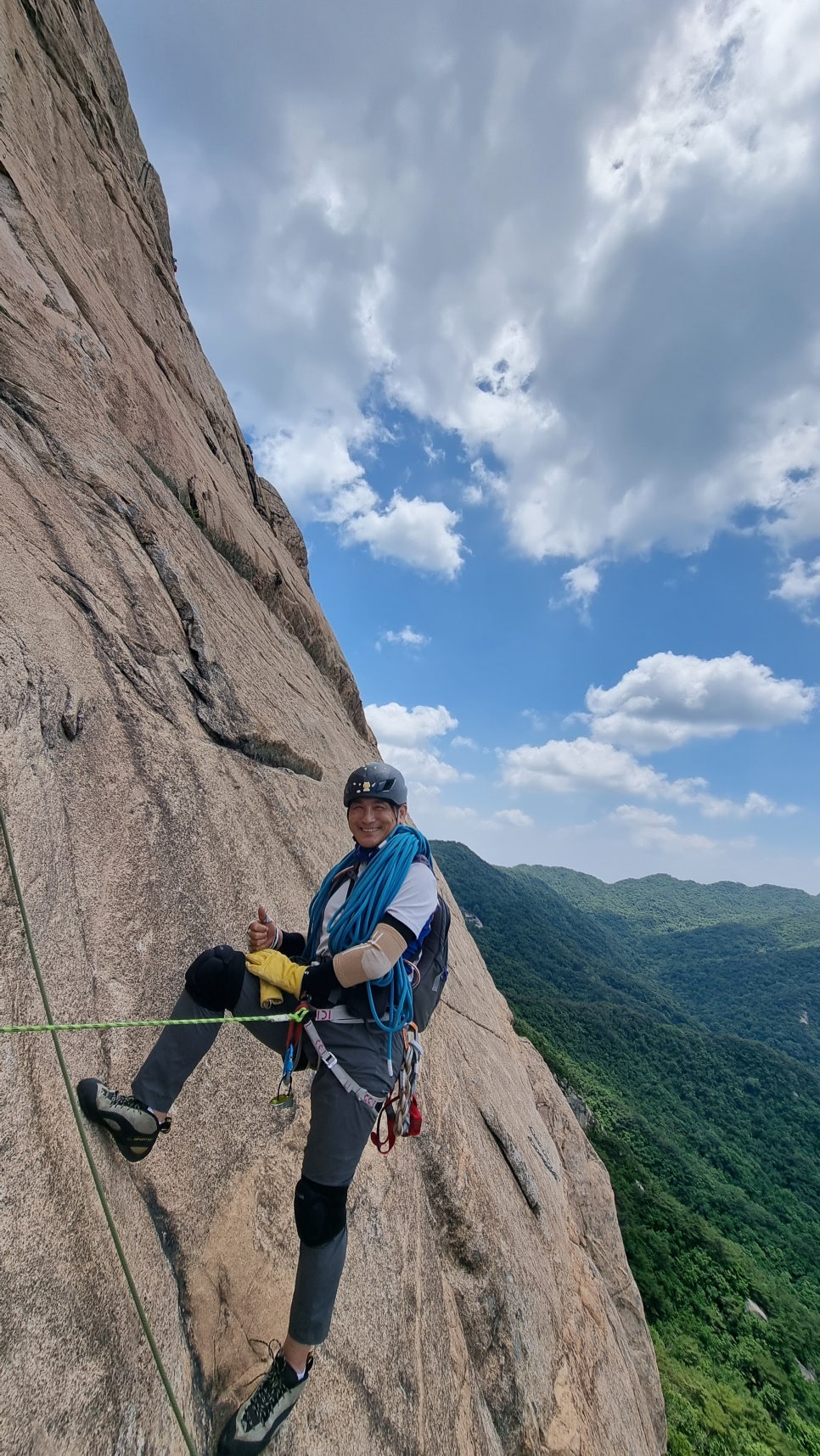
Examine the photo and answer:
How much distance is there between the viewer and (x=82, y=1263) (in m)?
2.46

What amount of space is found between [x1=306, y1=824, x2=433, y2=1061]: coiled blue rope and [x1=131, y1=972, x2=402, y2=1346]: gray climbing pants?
0.47 ft

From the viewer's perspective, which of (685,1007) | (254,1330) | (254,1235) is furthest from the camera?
(685,1007)

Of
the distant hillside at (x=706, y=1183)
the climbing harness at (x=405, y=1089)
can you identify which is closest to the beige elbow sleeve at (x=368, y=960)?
the climbing harness at (x=405, y=1089)

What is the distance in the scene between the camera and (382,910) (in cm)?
313

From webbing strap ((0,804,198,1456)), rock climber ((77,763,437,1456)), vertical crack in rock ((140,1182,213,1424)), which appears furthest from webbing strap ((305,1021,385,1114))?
vertical crack in rock ((140,1182,213,1424))

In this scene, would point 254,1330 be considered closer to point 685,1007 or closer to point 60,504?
point 60,504

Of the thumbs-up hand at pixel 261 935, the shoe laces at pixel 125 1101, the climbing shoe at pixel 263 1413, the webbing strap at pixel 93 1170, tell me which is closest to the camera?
the webbing strap at pixel 93 1170

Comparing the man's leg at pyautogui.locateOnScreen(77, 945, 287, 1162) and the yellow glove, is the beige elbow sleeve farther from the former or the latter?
the man's leg at pyautogui.locateOnScreen(77, 945, 287, 1162)

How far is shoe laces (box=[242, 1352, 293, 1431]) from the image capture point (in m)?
2.83

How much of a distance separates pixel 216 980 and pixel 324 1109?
842 mm

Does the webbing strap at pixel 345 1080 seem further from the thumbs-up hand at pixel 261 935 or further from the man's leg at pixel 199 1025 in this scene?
the thumbs-up hand at pixel 261 935

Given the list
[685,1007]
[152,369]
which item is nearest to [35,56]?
[152,369]

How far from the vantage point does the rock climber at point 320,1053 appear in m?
2.86

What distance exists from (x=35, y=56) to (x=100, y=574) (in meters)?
9.50
